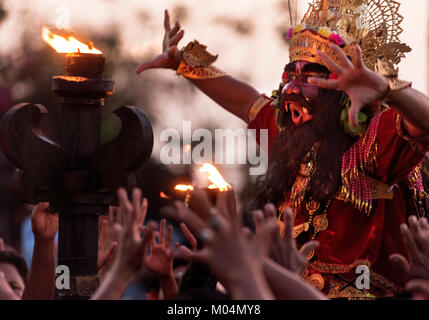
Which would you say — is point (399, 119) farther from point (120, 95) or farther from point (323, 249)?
point (120, 95)

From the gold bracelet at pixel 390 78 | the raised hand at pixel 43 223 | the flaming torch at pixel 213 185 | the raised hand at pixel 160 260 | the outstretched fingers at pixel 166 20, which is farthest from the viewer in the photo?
the outstretched fingers at pixel 166 20

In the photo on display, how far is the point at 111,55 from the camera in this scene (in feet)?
40.5

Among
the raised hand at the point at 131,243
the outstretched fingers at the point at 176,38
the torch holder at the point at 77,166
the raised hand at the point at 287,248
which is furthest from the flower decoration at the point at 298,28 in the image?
the raised hand at the point at 131,243

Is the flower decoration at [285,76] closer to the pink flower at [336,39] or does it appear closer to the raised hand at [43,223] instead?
the pink flower at [336,39]

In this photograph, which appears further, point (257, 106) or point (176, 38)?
point (257, 106)

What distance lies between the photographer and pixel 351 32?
16.0ft

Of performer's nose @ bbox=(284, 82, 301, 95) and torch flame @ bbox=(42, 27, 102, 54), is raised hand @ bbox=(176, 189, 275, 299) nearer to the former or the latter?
torch flame @ bbox=(42, 27, 102, 54)

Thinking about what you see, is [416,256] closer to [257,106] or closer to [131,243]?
[131,243]

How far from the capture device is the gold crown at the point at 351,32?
15.7 feet

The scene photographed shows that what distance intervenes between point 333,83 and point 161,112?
7.71 m

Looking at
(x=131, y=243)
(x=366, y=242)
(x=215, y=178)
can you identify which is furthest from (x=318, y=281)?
(x=131, y=243)

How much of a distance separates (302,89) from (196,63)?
74 centimetres

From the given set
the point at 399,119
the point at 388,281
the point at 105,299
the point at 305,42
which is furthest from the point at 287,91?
the point at 105,299

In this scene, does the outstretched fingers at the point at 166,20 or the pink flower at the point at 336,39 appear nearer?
the pink flower at the point at 336,39
